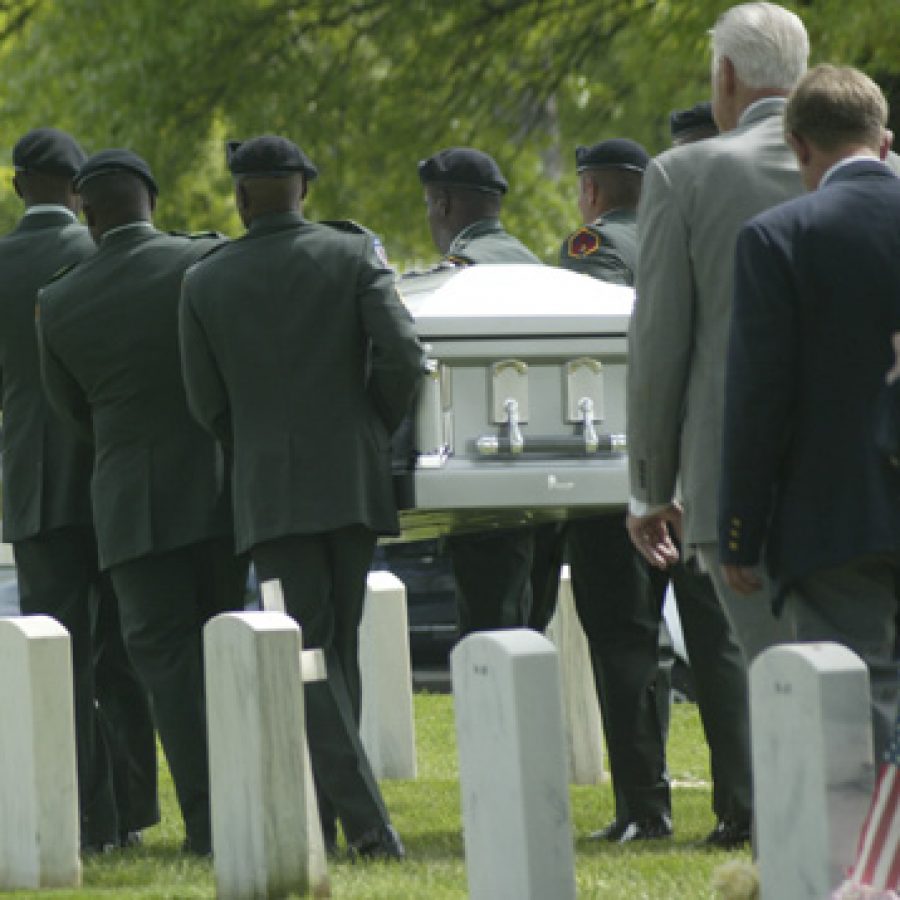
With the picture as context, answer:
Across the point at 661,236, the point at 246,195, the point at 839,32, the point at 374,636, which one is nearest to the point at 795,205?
the point at 661,236

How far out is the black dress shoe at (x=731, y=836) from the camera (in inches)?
312

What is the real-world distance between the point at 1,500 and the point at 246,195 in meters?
1.40

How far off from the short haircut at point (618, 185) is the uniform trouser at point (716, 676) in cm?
137

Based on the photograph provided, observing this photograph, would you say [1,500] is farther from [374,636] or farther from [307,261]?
[374,636]

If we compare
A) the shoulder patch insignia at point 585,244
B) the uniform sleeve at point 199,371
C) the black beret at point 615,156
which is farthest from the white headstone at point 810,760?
the black beret at point 615,156

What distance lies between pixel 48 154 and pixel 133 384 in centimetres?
99

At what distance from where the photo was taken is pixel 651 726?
8297 mm

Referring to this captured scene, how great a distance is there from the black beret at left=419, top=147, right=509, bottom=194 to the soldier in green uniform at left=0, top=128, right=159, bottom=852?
3.73 feet

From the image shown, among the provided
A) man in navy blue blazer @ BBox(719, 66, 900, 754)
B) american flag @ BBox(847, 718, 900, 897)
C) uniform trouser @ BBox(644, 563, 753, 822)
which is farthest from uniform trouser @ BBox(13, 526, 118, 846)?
american flag @ BBox(847, 718, 900, 897)

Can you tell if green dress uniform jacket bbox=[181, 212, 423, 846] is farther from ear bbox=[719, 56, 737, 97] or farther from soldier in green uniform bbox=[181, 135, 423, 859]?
ear bbox=[719, 56, 737, 97]

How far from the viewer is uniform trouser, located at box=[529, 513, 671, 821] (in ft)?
27.1

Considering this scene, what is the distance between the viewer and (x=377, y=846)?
25.4ft

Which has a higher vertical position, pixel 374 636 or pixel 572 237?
pixel 572 237

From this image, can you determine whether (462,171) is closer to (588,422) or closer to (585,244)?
(585,244)
